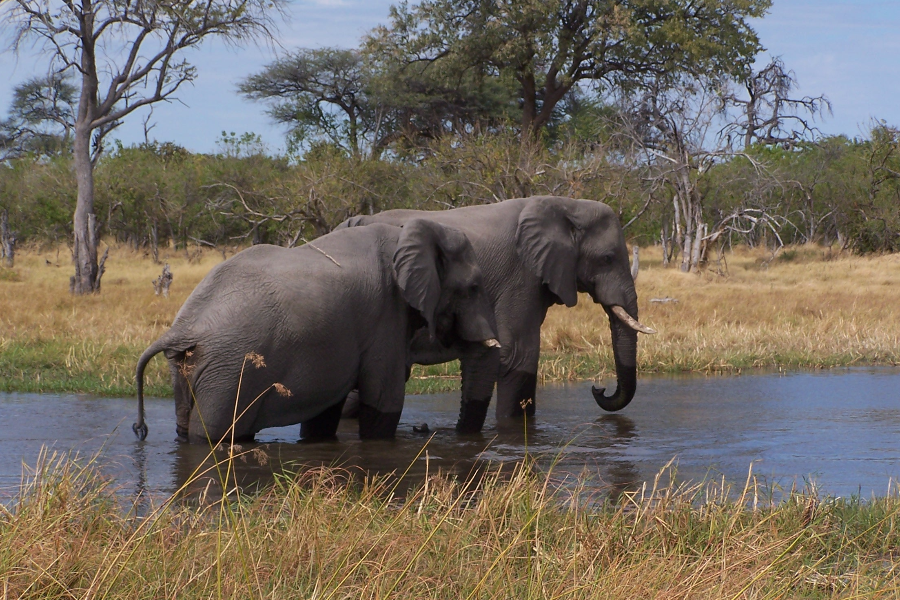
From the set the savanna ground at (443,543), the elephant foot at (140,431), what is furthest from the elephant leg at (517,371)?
the elephant foot at (140,431)

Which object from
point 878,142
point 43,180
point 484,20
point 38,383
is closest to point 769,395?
point 38,383

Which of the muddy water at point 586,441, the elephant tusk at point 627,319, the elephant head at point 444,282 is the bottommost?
the muddy water at point 586,441

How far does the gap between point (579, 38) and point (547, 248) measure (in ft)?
77.6

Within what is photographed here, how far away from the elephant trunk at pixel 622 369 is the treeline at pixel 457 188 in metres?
13.7

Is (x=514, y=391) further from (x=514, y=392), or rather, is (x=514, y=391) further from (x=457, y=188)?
(x=457, y=188)

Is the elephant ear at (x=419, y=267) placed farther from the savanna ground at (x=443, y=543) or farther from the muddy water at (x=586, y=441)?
the savanna ground at (x=443, y=543)

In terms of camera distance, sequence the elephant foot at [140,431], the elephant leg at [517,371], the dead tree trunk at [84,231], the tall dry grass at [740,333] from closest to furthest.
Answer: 1. the elephant foot at [140,431]
2. the elephant leg at [517,371]
3. the tall dry grass at [740,333]
4. the dead tree trunk at [84,231]

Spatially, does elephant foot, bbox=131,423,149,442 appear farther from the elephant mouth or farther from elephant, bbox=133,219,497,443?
the elephant mouth

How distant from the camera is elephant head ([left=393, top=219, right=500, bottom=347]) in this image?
6.88 m

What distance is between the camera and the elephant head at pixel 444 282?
6879 millimetres

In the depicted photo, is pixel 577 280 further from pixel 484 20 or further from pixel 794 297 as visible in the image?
pixel 484 20

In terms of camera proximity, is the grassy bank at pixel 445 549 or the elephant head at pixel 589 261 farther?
the elephant head at pixel 589 261

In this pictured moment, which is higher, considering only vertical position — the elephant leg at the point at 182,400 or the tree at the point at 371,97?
the tree at the point at 371,97

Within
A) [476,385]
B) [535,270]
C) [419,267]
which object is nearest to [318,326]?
[419,267]
